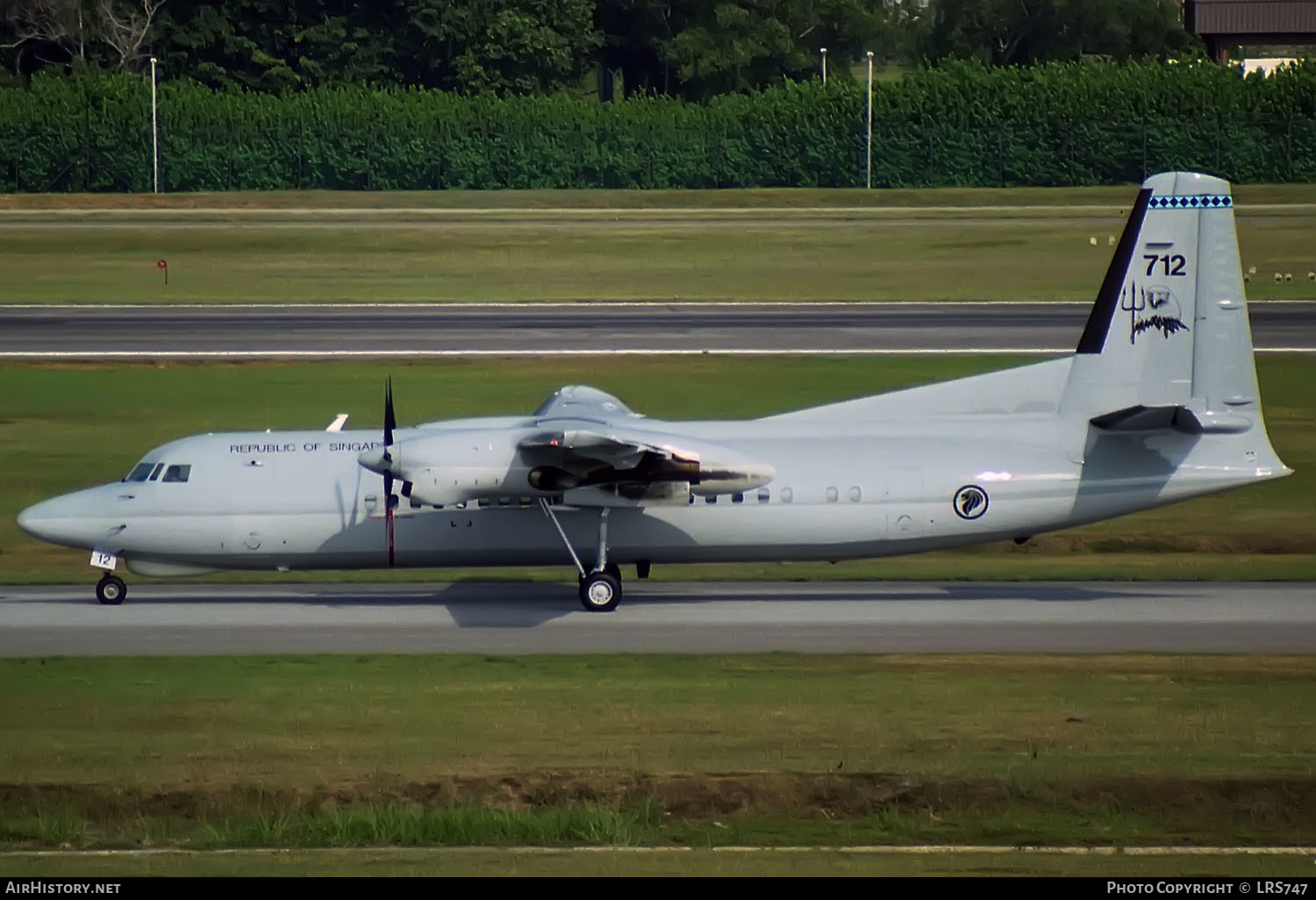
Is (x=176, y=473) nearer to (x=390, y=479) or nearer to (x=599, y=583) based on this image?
(x=390, y=479)

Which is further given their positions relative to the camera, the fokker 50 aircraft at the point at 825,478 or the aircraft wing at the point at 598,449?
the fokker 50 aircraft at the point at 825,478

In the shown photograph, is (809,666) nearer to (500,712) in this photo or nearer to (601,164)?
(500,712)

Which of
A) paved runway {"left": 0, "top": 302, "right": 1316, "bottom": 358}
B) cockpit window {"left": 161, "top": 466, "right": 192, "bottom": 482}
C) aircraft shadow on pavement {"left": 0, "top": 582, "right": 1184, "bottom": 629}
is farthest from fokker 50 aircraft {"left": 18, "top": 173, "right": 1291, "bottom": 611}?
paved runway {"left": 0, "top": 302, "right": 1316, "bottom": 358}

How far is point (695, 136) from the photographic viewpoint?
326 feet

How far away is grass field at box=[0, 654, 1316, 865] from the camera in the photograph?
16.5 metres

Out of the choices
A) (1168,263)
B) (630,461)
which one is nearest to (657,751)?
(630,461)

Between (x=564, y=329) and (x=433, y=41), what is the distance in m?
60.0

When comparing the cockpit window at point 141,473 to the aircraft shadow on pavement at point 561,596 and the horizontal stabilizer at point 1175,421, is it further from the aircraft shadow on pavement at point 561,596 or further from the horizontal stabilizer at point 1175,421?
the horizontal stabilizer at point 1175,421

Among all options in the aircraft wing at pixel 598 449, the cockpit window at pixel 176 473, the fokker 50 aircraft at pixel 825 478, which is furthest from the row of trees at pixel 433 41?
the aircraft wing at pixel 598 449

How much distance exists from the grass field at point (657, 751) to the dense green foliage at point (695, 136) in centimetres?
7924

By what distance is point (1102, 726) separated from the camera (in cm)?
1969

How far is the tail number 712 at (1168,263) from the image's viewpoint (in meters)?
25.8

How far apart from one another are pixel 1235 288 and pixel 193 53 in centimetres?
9602

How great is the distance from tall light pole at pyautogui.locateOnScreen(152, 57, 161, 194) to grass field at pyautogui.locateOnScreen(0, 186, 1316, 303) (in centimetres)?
403
